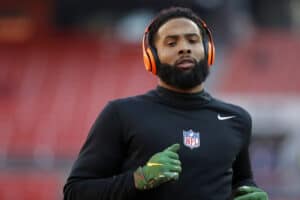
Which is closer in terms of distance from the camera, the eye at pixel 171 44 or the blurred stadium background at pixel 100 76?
the eye at pixel 171 44

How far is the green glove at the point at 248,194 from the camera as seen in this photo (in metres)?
2.90

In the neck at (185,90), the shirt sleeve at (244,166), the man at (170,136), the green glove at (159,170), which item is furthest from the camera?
the shirt sleeve at (244,166)

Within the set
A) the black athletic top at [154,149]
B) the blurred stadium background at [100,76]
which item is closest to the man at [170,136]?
the black athletic top at [154,149]

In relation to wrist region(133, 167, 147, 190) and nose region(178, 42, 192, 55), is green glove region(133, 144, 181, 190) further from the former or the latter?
nose region(178, 42, 192, 55)

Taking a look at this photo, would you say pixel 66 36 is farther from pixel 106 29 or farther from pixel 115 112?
pixel 115 112

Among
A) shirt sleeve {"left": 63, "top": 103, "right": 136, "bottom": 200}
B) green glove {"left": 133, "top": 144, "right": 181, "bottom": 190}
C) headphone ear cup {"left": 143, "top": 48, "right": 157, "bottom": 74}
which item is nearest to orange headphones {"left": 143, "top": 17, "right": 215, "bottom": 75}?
headphone ear cup {"left": 143, "top": 48, "right": 157, "bottom": 74}

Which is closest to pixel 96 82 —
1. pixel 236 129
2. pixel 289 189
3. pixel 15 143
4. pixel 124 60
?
pixel 124 60

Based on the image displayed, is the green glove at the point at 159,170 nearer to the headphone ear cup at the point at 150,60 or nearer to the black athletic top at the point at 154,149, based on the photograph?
the black athletic top at the point at 154,149

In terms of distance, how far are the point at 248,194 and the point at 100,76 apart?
11795 mm

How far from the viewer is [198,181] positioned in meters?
2.78

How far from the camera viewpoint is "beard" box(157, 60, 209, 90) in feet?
9.31

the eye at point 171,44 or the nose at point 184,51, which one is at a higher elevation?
the eye at point 171,44

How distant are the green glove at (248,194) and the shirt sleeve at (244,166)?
0.19 feet

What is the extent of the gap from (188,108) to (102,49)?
40.5 feet
